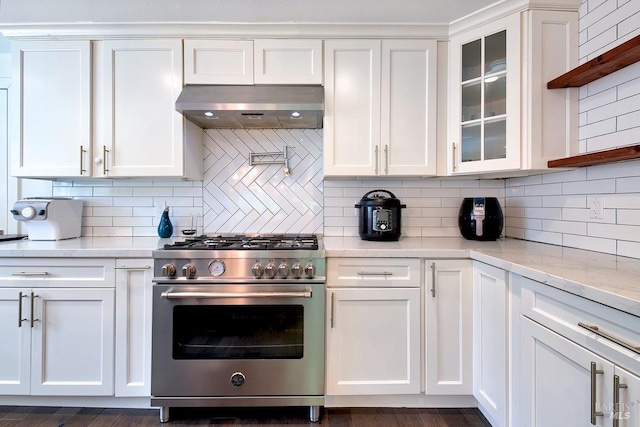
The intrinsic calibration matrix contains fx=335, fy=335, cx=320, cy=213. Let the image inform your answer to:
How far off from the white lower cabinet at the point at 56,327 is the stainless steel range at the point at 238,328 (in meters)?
0.31

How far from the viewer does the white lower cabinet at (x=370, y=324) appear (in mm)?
1817

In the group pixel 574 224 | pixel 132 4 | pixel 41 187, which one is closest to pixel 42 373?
pixel 41 187

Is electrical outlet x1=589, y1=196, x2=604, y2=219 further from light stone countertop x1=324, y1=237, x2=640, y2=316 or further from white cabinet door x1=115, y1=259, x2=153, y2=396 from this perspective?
white cabinet door x1=115, y1=259, x2=153, y2=396

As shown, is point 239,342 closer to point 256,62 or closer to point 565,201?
point 256,62

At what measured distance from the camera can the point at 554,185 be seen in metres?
1.96

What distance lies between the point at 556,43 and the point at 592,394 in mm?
1717

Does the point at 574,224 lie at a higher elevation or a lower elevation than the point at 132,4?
lower

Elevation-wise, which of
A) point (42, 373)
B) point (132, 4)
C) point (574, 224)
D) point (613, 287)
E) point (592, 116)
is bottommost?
point (42, 373)

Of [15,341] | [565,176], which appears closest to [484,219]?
[565,176]

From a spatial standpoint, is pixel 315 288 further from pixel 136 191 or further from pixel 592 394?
pixel 136 191

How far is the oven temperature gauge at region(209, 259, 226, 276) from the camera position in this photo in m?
1.77

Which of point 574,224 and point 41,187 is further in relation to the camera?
point 41,187

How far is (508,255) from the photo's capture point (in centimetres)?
160

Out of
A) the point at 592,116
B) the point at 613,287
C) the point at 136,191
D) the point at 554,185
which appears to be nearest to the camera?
the point at 613,287
